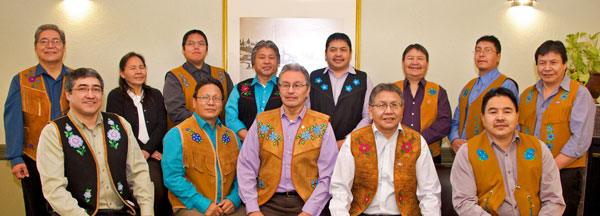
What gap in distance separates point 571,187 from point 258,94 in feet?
7.05

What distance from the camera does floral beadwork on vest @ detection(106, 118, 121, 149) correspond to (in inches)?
91.7

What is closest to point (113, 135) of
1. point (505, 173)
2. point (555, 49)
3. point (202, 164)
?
point (202, 164)

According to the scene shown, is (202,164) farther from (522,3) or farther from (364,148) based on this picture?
(522,3)

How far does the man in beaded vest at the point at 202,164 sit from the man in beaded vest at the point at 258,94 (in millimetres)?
Answer: 350

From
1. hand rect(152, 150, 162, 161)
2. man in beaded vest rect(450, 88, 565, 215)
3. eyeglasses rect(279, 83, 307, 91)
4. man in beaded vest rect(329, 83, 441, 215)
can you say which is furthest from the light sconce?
hand rect(152, 150, 162, 161)

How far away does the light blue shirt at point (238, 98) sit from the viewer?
2988 millimetres

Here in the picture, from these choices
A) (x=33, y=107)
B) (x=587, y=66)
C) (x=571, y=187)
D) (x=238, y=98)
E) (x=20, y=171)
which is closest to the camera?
Answer: (x=571, y=187)

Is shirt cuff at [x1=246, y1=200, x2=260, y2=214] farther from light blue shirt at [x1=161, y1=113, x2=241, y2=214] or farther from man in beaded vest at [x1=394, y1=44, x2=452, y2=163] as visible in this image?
man in beaded vest at [x1=394, y1=44, x2=452, y2=163]

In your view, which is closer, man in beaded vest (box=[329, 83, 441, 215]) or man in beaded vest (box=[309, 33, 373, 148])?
man in beaded vest (box=[329, 83, 441, 215])

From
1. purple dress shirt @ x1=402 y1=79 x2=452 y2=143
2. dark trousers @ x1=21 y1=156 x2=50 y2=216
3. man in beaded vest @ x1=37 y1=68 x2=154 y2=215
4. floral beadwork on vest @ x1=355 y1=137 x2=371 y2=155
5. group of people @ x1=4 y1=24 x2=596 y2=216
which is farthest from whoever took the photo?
purple dress shirt @ x1=402 y1=79 x2=452 y2=143

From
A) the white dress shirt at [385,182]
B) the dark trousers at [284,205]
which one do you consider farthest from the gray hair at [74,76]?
the white dress shirt at [385,182]

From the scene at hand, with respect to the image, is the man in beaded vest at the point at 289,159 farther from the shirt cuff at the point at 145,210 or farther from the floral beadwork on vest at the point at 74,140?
the floral beadwork on vest at the point at 74,140

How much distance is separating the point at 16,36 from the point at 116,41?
2.88 ft

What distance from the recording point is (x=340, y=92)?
311cm
